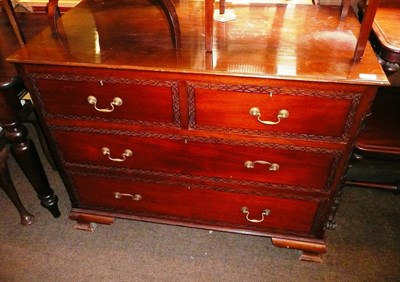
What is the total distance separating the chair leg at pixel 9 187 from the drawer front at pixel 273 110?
98 cm

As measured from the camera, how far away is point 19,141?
57.9 inches

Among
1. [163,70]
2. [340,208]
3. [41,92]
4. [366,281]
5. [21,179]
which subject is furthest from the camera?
[21,179]

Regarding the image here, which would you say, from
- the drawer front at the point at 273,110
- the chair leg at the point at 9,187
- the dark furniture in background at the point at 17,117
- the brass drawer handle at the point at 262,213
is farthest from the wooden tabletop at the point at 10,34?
the brass drawer handle at the point at 262,213

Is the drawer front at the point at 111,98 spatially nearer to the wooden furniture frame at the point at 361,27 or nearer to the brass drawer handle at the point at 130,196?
the wooden furniture frame at the point at 361,27

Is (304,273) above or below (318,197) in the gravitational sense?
below

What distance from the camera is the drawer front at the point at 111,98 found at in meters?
1.16

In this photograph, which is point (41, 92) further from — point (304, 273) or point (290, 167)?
point (304, 273)

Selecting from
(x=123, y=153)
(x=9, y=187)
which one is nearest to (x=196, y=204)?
(x=123, y=153)

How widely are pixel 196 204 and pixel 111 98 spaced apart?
2.02ft

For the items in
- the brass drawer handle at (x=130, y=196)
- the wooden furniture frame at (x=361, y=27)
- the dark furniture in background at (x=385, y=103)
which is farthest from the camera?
the brass drawer handle at (x=130, y=196)

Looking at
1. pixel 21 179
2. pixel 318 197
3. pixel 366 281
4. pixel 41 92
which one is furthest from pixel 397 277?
pixel 21 179

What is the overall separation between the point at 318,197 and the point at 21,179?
1.74m

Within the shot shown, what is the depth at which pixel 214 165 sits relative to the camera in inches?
52.4

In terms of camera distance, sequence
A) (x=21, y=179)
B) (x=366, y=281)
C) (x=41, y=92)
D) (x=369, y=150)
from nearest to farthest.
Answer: (x=41, y=92) → (x=369, y=150) → (x=366, y=281) → (x=21, y=179)
